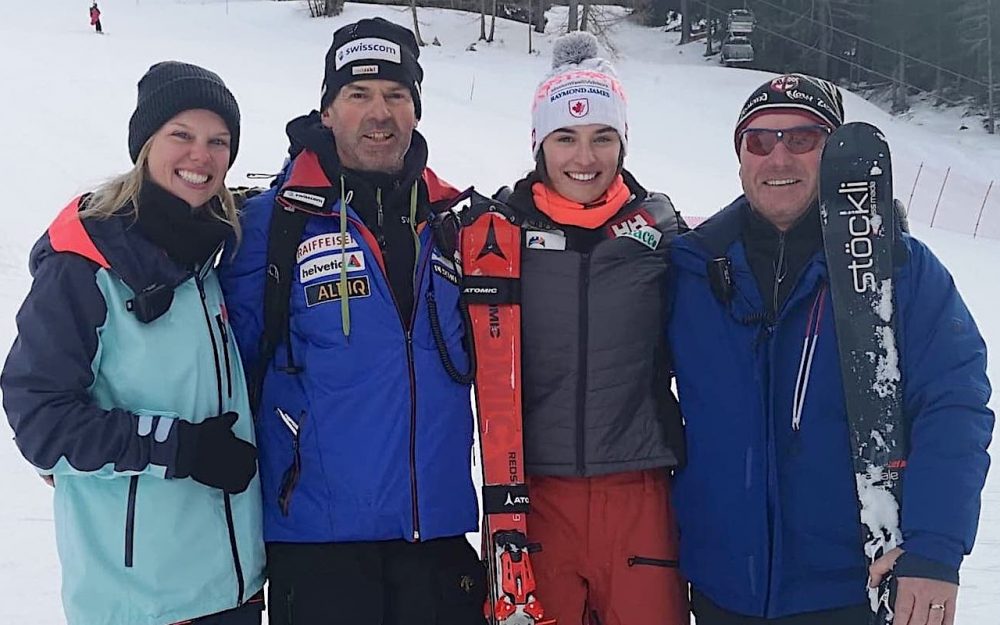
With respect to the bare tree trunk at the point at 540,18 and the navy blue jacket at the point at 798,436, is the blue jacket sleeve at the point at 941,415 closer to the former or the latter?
the navy blue jacket at the point at 798,436

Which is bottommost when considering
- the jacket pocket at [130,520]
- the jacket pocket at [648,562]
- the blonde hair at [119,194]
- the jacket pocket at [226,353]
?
the jacket pocket at [648,562]

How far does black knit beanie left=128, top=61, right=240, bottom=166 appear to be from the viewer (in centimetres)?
239

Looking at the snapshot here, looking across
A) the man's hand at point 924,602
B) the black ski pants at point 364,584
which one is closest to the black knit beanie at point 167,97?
the black ski pants at point 364,584

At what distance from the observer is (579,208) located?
2.62 metres

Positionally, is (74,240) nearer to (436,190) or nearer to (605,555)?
(436,190)

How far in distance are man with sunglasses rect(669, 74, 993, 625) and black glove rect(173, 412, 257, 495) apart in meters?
1.20

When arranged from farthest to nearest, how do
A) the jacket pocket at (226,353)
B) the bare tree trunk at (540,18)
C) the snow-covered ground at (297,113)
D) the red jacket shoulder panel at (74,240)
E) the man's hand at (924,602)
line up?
1. the bare tree trunk at (540,18)
2. the snow-covered ground at (297,113)
3. the jacket pocket at (226,353)
4. the red jacket shoulder panel at (74,240)
5. the man's hand at (924,602)

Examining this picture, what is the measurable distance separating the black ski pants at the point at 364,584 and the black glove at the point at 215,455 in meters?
0.30

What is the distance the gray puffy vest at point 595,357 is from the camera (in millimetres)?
2520

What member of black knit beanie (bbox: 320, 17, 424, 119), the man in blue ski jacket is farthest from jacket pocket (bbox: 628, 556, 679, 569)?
black knit beanie (bbox: 320, 17, 424, 119)

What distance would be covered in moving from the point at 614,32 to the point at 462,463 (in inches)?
1463

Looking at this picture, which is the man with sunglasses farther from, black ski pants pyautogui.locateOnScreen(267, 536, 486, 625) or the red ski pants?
black ski pants pyautogui.locateOnScreen(267, 536, 486, 625)

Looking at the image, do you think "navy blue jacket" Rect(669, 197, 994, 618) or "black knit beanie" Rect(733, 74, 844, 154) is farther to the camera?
"black knit beanie" Rect(733, 74, 844, 154)

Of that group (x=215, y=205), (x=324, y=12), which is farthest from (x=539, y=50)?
(x=215, y=205)
